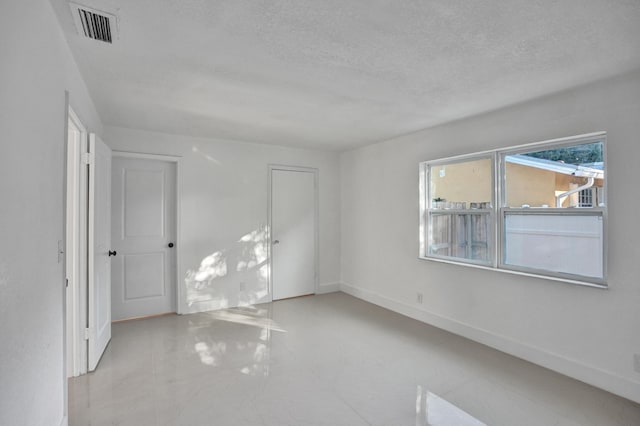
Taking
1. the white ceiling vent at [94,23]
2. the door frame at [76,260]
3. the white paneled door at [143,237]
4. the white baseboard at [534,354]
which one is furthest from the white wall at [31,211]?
the white baseboard at [534,354]

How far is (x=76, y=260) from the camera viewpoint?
9.04ft

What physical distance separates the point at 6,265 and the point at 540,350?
12.3 feet

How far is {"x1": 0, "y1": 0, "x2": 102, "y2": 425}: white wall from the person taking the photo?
3.94ft

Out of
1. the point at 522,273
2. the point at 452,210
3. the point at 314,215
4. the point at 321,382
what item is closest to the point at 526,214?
the point at 522,273

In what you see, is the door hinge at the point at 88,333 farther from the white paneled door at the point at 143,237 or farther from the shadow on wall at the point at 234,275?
the shadow on wall at the point at 234,275

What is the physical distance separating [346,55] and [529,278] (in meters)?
2.60

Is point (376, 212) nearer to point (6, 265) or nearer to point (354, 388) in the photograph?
point (354, 388)

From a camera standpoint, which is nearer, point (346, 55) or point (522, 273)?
point (346, 55)

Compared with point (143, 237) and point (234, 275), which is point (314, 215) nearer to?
point (234, 275)

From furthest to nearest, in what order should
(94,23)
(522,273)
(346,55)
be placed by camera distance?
1. (522,273)
2. (346,55)
3. (94,23)

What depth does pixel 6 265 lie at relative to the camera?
1.19 metres

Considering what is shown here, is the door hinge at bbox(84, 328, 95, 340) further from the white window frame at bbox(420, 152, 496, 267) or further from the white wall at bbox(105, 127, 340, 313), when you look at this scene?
the white window frame at bbox(420, 152, 496, 267)

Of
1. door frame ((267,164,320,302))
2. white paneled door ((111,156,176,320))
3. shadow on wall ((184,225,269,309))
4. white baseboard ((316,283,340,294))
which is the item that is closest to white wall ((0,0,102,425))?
white paneled door ((111,156,176,320))

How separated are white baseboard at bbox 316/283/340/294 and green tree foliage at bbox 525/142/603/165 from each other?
3613 millimetres
